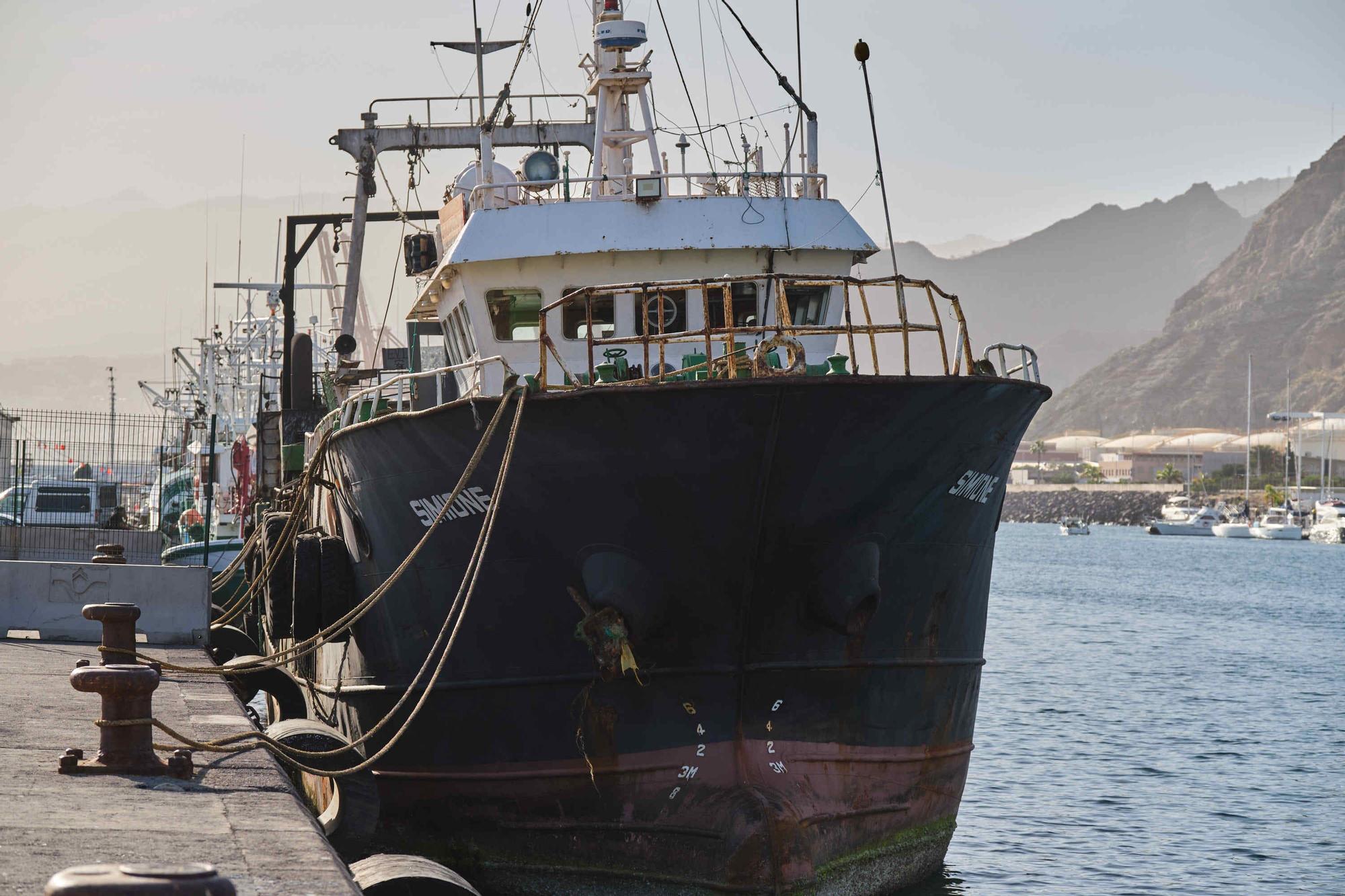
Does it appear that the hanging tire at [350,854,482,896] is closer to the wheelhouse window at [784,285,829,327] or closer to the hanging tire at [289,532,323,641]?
the hanging tire at [289,532,323,641]

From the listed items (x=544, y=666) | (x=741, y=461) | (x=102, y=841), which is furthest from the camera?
(x=544, y=666)

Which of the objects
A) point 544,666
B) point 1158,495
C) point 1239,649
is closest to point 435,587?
point 544,666

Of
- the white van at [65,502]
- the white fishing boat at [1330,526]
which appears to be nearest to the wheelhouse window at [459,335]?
the white van at [65,502]

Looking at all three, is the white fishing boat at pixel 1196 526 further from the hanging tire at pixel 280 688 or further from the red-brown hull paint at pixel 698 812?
the red-brown hull paint at pixel 698 812

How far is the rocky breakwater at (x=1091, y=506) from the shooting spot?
16938 centimetres

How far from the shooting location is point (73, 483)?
3859 cm

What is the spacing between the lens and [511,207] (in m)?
12.9

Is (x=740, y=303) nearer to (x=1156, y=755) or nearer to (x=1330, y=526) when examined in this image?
(x=1156, y=755)

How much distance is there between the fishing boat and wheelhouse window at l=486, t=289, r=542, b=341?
1.06 meters

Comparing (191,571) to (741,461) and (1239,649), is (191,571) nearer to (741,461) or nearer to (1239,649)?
(741,461)

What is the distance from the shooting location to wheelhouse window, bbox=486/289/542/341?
1294 centimetres

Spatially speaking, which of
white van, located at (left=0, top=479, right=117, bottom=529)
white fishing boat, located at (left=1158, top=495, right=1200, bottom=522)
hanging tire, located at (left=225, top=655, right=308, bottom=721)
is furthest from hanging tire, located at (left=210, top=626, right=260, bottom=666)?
white fishing boat, located at (left=1158, top=495, right=1200, bottom=522)

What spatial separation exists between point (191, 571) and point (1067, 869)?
8870 millimetres

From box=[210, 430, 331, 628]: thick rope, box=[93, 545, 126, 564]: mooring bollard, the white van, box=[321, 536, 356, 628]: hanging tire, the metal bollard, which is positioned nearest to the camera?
the metal bollard
